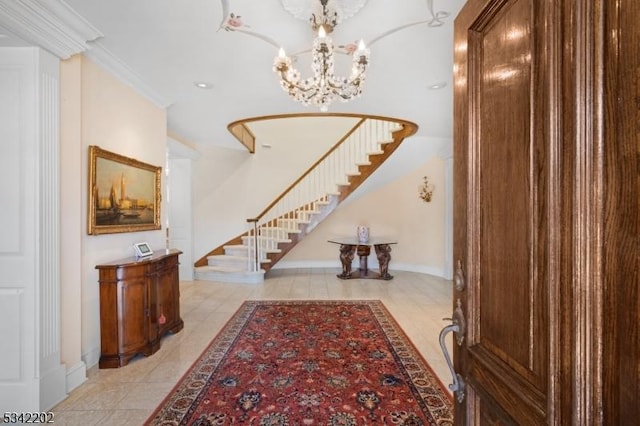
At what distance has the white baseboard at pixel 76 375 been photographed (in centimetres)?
222

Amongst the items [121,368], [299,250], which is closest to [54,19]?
[121,368]

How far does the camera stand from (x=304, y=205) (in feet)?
21.3

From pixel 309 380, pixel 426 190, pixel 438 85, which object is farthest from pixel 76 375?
pixel 426 190

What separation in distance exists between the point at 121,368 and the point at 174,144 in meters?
3.44

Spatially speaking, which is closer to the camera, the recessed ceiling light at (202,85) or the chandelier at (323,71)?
the chandelier at (323,71)

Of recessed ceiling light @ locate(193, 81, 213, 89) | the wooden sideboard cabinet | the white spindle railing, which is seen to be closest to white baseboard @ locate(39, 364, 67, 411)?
the wooden sideboard cabinet

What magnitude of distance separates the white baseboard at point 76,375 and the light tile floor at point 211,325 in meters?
0.04

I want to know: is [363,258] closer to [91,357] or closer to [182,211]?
[182,211]

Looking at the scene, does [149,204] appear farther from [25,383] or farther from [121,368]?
[25,383]

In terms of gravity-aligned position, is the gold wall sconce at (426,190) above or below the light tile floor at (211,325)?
above

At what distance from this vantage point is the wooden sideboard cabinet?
257 cm

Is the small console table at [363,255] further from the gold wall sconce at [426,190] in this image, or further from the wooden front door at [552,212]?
the wooden front door at [552,212]

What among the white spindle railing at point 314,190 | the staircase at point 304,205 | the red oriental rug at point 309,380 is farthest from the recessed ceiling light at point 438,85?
the red oriental rug at point 309,380

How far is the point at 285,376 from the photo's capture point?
2.40 meters
